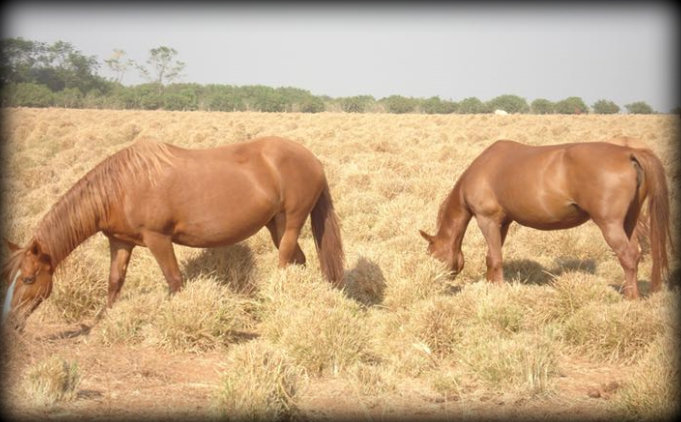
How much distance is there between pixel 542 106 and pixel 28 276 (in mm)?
66108

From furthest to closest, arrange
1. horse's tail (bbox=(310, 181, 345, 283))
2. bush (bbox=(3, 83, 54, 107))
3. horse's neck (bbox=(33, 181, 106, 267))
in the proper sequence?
bush (bbox=(3, 83, 54, 107))
horse's tail (bbox=(310, 181, 345, 283))
horse's neck (bbox=(33, 181, 106, 267))

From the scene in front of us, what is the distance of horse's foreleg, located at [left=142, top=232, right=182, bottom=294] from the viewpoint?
6121 mm

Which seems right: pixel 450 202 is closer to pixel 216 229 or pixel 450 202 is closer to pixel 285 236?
pixel 285 236

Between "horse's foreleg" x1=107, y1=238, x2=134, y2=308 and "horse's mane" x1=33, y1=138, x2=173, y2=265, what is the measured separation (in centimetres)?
37

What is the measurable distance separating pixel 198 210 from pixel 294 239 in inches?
45.7

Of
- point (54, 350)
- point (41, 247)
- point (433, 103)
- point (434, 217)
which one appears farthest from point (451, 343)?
point (433, 103)

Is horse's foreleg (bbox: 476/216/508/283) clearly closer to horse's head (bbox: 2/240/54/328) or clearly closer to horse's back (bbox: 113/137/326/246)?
horse's back (bbox: 113/137/326/246)

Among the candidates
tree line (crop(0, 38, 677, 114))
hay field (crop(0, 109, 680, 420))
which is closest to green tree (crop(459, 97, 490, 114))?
tree line (crop(0, 38, 677, 114))

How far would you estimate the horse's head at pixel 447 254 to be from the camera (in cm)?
765

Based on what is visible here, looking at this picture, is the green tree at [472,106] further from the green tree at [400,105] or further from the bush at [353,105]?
the bush at [353,105]

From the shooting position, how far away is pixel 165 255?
6191 mm

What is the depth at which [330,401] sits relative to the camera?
4484mm

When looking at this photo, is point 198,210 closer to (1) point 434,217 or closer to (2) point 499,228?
(2) point 499,228

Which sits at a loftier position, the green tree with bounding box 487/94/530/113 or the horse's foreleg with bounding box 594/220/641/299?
the green tree with bounding box 487/94/530/113
